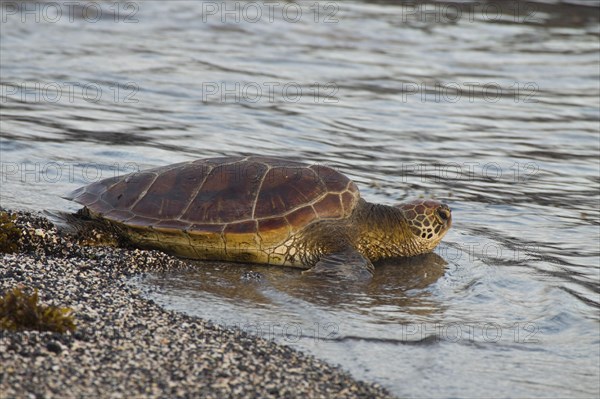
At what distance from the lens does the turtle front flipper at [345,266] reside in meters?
7.14

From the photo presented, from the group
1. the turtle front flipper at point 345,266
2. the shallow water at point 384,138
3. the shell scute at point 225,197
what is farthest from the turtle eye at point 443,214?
the shell scute at point 225,197

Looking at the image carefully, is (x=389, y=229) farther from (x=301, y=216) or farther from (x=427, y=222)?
(x=301, y=216)

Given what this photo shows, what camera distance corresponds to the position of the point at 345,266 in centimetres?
725

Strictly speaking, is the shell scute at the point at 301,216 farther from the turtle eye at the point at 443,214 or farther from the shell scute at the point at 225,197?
the turtle eye at the point at 443,214

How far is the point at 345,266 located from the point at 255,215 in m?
0.81

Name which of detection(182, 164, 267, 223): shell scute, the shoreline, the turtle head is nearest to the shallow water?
the turtle head

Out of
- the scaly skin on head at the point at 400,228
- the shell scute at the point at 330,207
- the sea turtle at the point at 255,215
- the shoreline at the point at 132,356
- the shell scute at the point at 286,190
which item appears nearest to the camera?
the shoreline at the point at 132,356

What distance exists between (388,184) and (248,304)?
4123mm

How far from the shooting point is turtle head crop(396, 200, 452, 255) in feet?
25.9

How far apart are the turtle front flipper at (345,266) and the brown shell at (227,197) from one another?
0.33 m

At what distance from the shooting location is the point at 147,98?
13.8 meters

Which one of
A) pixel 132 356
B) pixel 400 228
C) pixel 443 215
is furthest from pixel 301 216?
pixel 132 356

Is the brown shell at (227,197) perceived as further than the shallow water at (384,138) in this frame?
Yes

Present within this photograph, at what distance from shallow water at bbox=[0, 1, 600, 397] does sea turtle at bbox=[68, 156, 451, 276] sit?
0.23 meters
